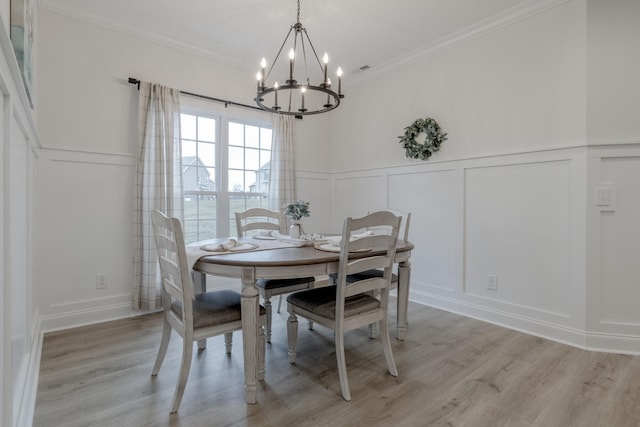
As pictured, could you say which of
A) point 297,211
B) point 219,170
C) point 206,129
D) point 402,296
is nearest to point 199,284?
point 297,211

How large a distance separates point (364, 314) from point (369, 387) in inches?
16.1

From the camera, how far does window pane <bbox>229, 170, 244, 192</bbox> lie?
12.3 feet

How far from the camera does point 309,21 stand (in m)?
2.92

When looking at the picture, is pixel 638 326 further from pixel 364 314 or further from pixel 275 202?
pixel 275 202

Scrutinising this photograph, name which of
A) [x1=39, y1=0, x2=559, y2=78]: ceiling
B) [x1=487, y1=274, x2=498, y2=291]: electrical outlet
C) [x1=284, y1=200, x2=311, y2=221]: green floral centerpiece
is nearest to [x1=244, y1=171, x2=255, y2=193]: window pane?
[x1=39, y1=0, x2=559, y2=78]: ceiling

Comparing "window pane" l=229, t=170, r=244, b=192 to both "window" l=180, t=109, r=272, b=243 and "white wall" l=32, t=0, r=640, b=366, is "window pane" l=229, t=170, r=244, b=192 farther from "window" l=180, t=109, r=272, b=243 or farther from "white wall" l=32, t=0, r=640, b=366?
"white wall" l=32, t=0, r=640, b=366

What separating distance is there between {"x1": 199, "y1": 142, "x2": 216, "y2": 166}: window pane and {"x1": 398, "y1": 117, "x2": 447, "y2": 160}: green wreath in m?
2.10

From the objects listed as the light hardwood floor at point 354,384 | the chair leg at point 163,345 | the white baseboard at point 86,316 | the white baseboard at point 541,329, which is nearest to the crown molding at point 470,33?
the white baseboard at point 541,329

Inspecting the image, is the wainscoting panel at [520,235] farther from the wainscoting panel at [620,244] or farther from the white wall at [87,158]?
the white wall at [87,158]

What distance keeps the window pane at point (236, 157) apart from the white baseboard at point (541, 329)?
2538 millimetres

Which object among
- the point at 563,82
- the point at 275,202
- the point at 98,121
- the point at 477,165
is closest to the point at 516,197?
the point at 477,165

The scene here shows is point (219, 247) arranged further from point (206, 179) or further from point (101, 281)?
point (206, 179)

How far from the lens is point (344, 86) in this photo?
433 centimetres

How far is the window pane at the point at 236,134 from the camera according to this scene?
375cm
